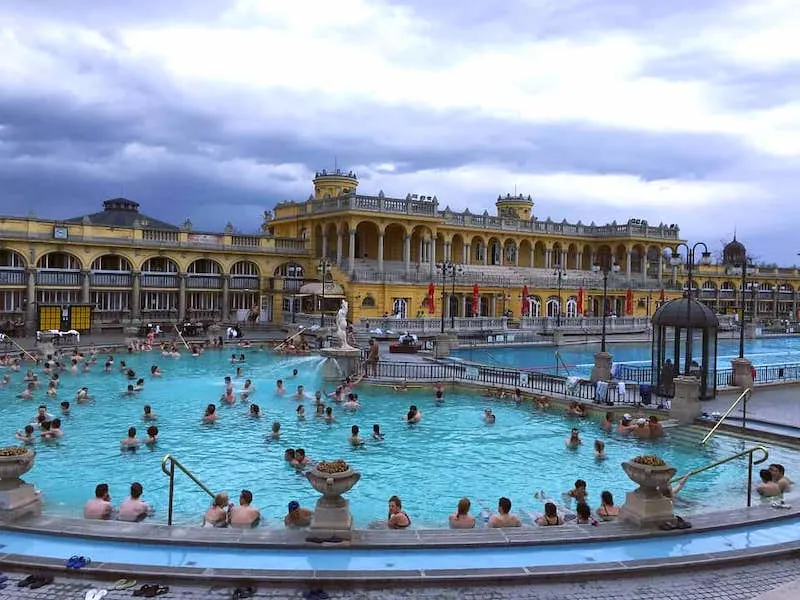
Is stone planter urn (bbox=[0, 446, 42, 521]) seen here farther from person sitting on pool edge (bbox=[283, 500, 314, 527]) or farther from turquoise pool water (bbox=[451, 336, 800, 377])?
turquoise pool water (bbox=[451, 336, 800, 377])

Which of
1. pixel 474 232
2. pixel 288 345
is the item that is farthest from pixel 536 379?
pixel 474 232

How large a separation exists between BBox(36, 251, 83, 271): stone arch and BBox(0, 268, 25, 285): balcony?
1608 mm

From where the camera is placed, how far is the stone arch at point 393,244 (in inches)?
2356

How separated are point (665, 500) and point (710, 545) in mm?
1005

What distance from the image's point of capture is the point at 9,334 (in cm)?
4109

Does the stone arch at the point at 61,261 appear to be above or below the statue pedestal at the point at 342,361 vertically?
above

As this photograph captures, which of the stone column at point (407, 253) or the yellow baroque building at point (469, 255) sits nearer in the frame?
the yellow baroque building at point (469, 255)

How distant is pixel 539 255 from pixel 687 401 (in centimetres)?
5206

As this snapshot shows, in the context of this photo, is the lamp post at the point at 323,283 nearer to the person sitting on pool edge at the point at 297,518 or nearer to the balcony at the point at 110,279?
the balcony at the point at 110,279

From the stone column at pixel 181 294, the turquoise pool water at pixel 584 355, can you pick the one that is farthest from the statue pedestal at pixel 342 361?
the stone column at pixel 181 294

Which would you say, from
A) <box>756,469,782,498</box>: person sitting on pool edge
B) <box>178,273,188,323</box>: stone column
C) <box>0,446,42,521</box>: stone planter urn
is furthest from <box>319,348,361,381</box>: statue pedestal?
<box>178,273,188,323</box>: stone column

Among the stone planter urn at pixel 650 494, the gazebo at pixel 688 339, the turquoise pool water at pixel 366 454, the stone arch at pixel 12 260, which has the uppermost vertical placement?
the stone arch at pixel 12 260

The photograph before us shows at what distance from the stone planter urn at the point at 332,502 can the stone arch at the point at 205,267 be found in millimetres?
44293

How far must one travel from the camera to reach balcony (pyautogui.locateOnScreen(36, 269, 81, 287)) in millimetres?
45156
